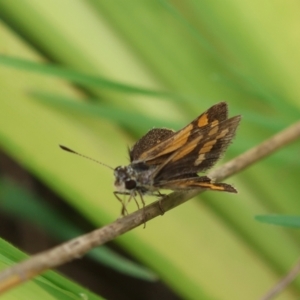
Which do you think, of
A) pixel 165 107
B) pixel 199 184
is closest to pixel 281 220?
pixel 199 184

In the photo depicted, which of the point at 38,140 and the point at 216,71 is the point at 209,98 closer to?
the point at 216,71

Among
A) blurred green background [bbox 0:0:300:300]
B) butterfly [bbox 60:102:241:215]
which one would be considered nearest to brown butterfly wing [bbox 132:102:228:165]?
butterfly [bbox 60:102:241:215]

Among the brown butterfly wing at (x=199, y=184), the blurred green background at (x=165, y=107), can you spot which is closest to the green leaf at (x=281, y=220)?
the brown butterfly wing at (x=199, y=184)

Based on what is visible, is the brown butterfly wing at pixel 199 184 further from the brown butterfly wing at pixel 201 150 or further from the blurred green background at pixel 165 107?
the blurred green background at pixel 165 107

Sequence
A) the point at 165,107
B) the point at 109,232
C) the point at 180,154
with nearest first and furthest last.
A: 1. the point at 109,232
2. the point at 180,154
3. the point at 165,107

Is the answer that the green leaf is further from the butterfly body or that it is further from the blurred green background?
the blurred green background

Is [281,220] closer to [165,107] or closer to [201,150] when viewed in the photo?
[201,150]
